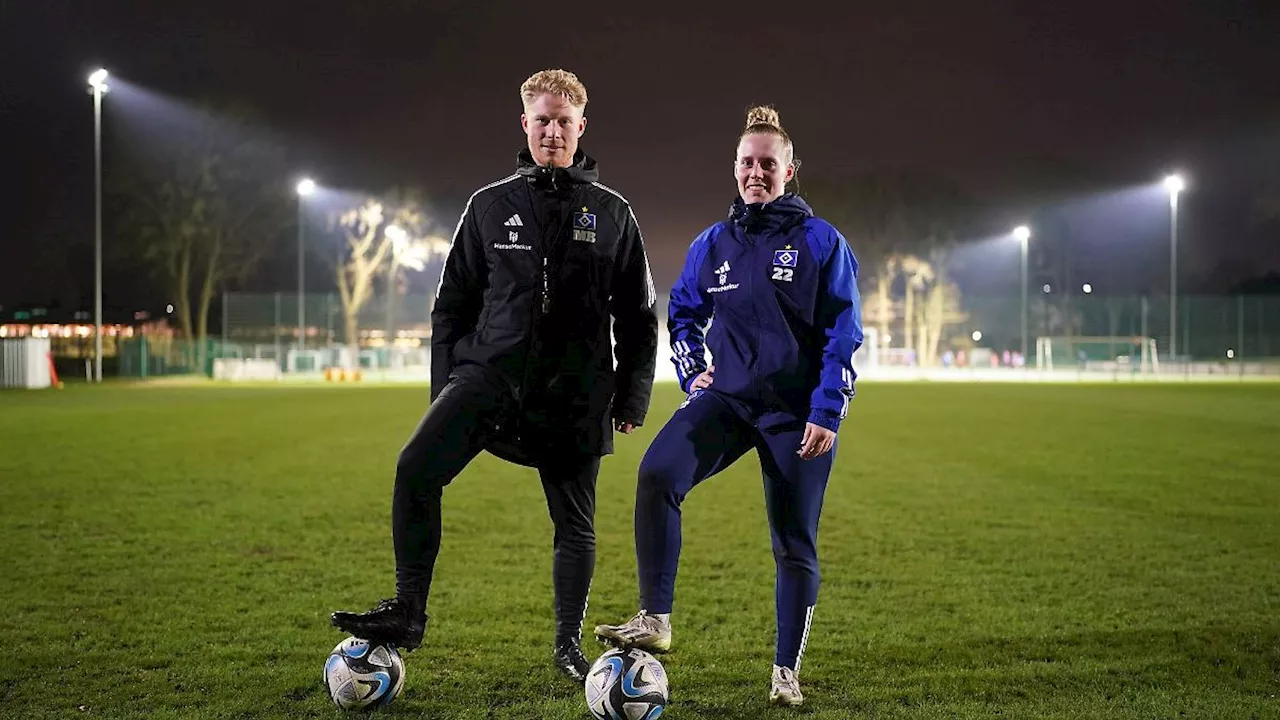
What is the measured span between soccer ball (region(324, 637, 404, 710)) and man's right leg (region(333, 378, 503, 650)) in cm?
9

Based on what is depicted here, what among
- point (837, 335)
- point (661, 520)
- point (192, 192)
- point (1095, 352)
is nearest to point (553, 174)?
point (837, 335)

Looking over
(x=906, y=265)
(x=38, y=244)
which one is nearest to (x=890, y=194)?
(x=906, y=265)

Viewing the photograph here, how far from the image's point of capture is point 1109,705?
14.6ft

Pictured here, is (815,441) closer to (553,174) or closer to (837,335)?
(837,335)

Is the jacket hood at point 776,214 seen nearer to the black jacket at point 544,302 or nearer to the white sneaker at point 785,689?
the black jacket at point 544,302

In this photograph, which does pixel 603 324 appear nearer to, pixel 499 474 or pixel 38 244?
pixel 499 474

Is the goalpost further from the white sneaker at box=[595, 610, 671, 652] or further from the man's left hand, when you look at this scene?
the white sneaker at box=[595, 610, 671, 652]

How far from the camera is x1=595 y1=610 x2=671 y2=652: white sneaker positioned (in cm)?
402

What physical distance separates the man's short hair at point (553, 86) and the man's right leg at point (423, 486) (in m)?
1.14

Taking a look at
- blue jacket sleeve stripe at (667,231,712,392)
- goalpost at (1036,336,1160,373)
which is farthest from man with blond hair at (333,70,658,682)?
goalpost at (1036,336,1160,373)

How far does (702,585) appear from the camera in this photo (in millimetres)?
6969

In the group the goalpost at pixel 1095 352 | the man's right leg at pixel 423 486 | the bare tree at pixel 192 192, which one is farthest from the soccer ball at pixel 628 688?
the goalpost at pixel 1095 352

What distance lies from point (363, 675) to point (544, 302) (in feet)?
5.05

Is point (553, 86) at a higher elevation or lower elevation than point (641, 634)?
higher
